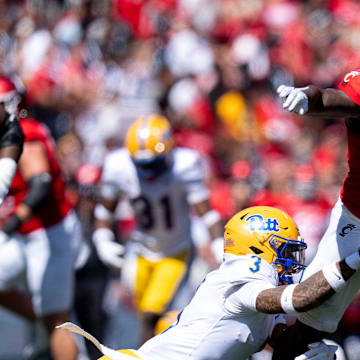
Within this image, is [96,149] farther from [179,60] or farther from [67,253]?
[67,253]

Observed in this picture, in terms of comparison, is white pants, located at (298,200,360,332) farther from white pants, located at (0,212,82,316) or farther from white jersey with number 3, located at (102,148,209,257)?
white jersey with number 3, located at (102,148,209,257)

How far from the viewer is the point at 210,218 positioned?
539 centimetres

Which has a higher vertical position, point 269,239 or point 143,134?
point 269,239

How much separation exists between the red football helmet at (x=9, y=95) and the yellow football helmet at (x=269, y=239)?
62.4 inches

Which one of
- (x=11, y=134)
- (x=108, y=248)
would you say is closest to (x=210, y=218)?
(x=108, y=248)

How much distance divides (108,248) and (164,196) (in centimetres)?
53

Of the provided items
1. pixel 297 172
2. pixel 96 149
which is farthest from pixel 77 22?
pixel 297 172

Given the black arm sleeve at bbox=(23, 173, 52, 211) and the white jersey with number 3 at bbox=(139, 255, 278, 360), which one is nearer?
the white jersey with number 3 at bbox=(139, 255, 278, 360)

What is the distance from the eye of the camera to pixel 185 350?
3.29m

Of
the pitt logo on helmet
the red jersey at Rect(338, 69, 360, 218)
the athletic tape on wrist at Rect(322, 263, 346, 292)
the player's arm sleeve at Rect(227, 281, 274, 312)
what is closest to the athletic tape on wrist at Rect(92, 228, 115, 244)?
the pitt logo on helmet

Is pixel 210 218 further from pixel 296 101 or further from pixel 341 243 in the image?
pixel 296 101

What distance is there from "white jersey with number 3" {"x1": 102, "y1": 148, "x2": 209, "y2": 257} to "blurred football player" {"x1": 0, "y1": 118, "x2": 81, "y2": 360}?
631mm

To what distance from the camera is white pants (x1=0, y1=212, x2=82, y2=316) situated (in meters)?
4.86

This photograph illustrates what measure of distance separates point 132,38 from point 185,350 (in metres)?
8.33
